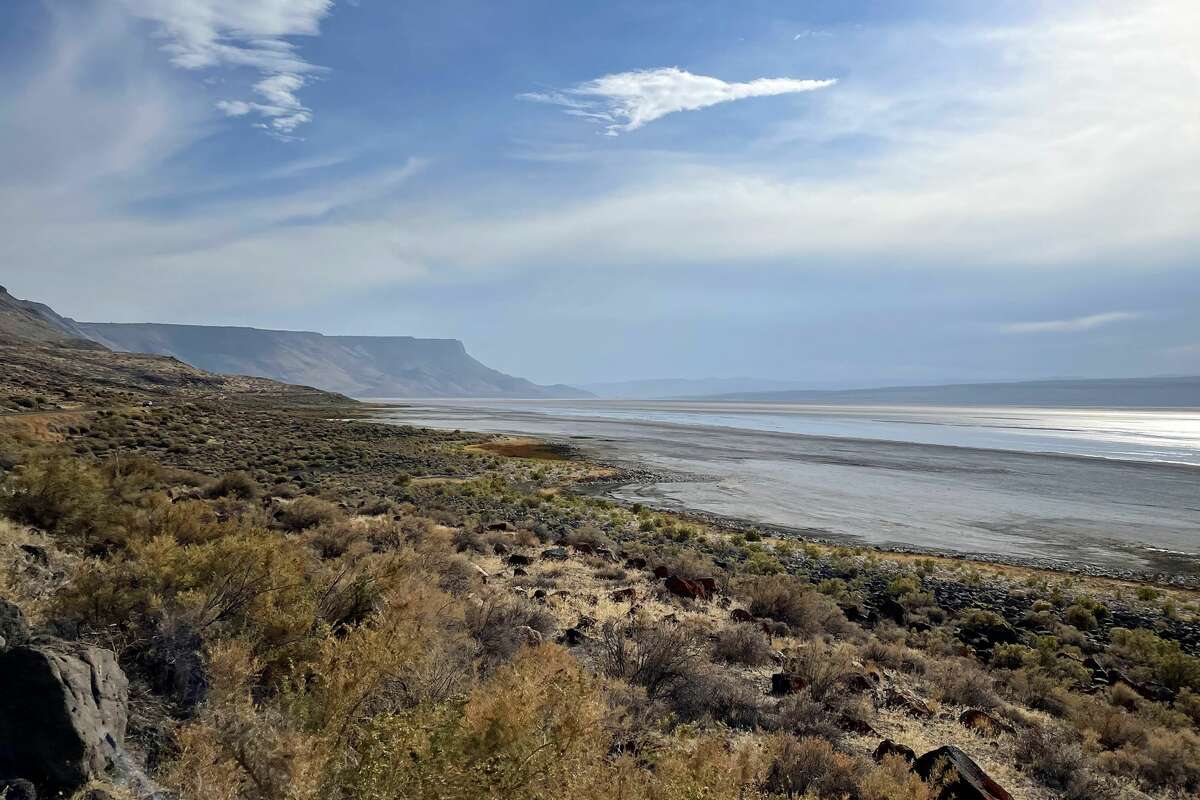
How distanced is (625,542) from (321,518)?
850cm

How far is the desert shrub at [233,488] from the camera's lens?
17234 millimetres

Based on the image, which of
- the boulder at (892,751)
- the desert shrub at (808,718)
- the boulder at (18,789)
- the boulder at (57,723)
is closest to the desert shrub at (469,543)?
the desert shrub at (808,718)

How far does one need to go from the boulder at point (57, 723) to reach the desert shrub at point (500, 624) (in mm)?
3082

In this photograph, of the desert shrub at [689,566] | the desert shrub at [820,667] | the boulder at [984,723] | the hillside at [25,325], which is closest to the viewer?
the boulder at [984,723]

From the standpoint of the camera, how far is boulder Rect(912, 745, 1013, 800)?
517 centimetres

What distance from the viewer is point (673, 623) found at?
31.2 ft

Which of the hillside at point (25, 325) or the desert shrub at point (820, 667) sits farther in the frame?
the hillside at point (25, 325)

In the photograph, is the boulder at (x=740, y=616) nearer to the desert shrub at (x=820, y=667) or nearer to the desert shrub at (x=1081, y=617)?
the desert shrub at (x=820, y=667)

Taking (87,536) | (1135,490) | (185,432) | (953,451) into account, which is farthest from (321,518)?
(953,451)

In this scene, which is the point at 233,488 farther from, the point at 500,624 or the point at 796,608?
the point at 796,608

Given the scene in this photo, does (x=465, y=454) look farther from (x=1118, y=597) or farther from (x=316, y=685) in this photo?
(x=316, y=685)

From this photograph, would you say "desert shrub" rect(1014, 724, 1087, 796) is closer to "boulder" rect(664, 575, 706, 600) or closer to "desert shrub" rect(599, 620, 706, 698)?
"desert shrub" rect(599, 620, 706, 698)

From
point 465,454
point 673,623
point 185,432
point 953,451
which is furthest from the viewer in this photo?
point 953,451

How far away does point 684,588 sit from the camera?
1217 centimetres
